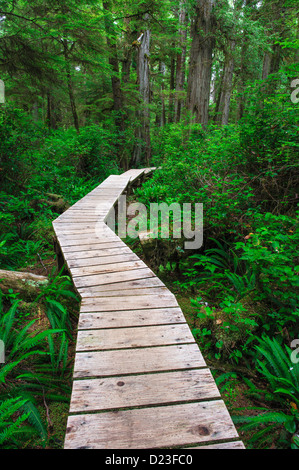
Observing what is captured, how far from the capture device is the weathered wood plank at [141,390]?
62.2 inches

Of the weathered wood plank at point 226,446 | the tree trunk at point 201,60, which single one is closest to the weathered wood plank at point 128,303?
the weathered wood plank at point 226,446

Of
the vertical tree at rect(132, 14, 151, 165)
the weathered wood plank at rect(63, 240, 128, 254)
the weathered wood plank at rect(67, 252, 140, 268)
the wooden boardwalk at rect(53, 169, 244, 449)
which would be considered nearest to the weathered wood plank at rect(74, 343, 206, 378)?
the wooden boardwalk at rect(53, 169, 244, 449)

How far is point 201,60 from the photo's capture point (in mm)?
8984

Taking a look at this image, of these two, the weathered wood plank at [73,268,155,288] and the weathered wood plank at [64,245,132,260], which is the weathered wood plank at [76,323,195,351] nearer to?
the weathered wood plank at [73,268,155,288]

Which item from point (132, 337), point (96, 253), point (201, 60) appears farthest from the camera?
point (201, 60)

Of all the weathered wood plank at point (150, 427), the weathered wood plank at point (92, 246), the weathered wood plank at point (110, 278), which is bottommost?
the weathered wood plank at point (150, 427)

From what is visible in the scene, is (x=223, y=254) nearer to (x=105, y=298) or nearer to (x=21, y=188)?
(x=105, y=298)

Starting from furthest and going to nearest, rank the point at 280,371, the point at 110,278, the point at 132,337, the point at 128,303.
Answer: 1. the point at 110,278
2. the point at 128,303
3. the point at 280,371
4. the point at 132,337

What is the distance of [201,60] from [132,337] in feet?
32.5

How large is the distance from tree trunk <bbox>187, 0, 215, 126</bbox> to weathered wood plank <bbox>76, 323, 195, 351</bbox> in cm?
874

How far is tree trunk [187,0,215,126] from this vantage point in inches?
335

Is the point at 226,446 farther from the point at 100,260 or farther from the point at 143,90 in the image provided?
the point at 143,90

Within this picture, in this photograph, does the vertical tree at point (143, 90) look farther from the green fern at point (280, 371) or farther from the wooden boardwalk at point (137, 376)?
the green fern at point (280, 371)

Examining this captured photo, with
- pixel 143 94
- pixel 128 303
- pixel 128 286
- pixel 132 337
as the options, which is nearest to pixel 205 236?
pixel 128 286
